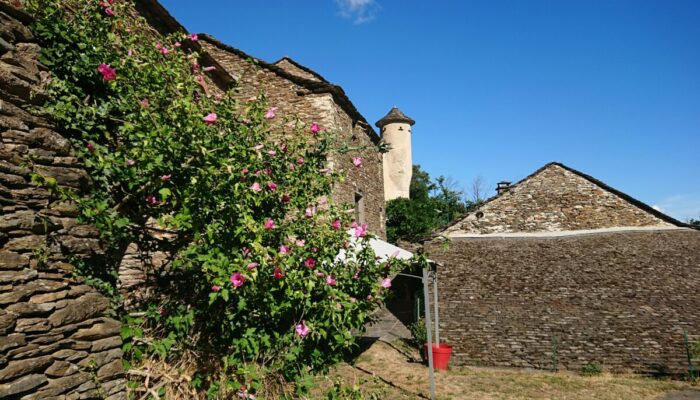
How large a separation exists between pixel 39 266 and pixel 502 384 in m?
9.74

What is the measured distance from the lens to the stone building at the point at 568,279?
11039 millimetres

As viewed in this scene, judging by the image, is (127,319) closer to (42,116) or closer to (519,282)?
(42,116)

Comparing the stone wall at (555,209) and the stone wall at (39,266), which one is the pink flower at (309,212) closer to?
the stone wall at (39,266)

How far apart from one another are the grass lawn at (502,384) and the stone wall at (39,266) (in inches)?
195

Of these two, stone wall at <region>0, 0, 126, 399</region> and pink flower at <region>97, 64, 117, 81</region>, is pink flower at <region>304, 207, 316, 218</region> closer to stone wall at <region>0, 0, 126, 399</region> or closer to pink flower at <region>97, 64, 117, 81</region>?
stone wall at <region>0, 0, 126, 399</region>

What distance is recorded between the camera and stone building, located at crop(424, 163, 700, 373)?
1104 centimetres

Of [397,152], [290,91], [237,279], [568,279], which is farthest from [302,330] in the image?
[397,152]

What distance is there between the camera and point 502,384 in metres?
9.70

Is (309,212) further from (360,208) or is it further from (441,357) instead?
(360,208)

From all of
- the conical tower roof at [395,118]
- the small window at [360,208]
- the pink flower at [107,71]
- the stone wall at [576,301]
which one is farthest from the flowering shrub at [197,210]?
the conical tower roof at [395,118]

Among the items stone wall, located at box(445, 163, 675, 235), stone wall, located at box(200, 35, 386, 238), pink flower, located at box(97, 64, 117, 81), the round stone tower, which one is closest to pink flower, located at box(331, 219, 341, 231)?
pink flower, located at box(97, 64, 117, 81)

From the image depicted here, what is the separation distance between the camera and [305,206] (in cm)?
527

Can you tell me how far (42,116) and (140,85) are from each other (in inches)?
36.8

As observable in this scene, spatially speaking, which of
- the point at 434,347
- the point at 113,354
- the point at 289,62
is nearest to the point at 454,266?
the point at 434,347
